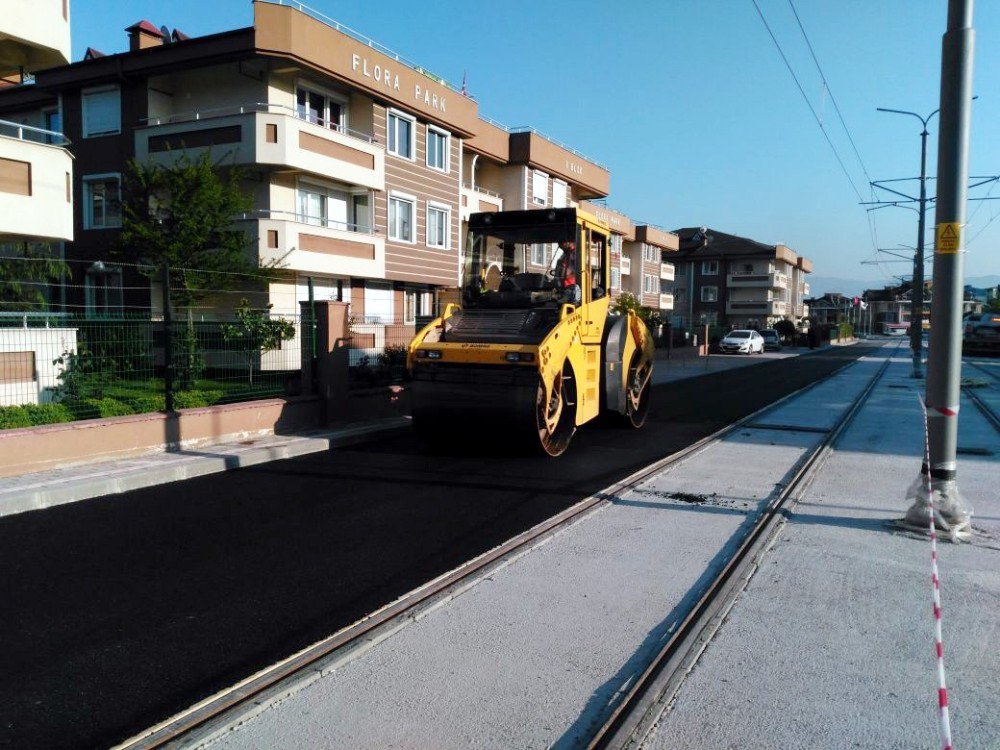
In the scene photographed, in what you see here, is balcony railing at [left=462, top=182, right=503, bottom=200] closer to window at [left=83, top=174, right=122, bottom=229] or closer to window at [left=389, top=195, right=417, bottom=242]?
window at [left=389, top=195, right=417, bottom=242]

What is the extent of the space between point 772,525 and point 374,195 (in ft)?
64.6

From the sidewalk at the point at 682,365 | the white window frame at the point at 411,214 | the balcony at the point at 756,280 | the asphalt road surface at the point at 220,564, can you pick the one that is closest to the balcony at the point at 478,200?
the white window frame at the point at 411,214

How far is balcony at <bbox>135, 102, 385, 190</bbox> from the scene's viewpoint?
1975cm

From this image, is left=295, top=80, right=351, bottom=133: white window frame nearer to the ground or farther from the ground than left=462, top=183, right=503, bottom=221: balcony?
farther from the ground

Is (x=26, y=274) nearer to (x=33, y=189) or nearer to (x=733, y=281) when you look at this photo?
(x=33, y=189)

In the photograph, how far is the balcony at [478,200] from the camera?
97.7ft

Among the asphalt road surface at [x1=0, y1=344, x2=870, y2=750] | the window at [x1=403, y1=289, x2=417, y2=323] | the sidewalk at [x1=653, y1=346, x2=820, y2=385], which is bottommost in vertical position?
the asphalt road surface at [x1=0, y1=344, x2=870, y2=750]

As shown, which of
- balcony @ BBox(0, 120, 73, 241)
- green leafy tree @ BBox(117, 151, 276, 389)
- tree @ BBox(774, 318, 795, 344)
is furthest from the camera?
tree @ BBox(774, 318, 795, 344)

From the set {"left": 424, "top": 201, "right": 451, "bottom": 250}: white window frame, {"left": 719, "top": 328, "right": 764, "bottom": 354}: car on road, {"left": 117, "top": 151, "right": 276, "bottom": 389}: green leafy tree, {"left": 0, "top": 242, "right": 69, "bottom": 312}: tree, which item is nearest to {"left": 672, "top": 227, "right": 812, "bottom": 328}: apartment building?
{"left": 719, "top": 328, "right": 764, "bottom": 354}: car on road

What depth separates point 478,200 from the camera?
30.9 m

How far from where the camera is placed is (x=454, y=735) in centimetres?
336

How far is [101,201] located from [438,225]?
10882mm

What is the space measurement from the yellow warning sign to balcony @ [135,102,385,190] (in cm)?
1684

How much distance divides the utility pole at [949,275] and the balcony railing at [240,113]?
16.9 metres
